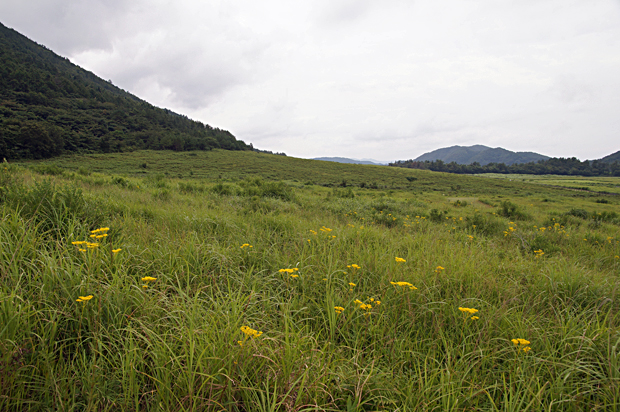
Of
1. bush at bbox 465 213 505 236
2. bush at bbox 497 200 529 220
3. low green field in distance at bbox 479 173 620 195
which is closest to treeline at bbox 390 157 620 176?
low green field in distance at bbox 479 173 620 195

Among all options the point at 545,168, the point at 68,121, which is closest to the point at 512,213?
the point at 68,121

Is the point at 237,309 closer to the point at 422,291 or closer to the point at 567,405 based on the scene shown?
the point at 422,291

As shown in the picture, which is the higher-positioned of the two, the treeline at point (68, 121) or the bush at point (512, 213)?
the treeline at point (68, 121)

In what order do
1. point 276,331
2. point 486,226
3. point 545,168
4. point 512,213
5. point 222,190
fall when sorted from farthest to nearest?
point 545,168, point 512,213, point 222,190, point 486,226, point 276,331

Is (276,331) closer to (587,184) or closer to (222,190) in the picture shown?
(222,190)

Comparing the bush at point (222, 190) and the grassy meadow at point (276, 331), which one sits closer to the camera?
the grassy meadow at point (276, 331)

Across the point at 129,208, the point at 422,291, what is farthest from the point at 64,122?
the point at 422,291

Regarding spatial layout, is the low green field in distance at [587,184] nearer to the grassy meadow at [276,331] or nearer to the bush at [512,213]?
the bush at [512,213]

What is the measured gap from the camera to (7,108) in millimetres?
68750

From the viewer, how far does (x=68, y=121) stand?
240ft

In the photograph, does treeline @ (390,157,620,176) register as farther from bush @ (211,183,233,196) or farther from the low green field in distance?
bush @ (211,183,233,196)

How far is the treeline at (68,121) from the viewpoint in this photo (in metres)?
49.3

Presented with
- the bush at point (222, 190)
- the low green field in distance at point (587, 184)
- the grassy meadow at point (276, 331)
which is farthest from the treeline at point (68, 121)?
the low green field in distance at point (587, 184)

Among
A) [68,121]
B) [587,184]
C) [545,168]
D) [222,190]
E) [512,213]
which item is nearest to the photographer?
[222,190]
